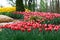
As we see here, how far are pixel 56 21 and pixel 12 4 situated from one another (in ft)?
54.1

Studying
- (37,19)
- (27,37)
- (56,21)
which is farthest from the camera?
(37,19)

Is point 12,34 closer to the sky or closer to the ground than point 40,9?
closer to the sky

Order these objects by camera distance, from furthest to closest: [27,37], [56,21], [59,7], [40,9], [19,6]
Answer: [40,9] < [59,7] < [19,6] < [56,21] < [27,37]

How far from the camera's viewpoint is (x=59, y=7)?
2472cm

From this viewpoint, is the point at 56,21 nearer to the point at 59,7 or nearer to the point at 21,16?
the point at 21,16

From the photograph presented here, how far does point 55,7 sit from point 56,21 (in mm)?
14473

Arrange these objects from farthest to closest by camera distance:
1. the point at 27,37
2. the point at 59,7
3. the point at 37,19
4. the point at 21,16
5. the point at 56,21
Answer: the point at 59,7 < the point at 21,16 < the point at 37,19 < the point at 56,21 < the point at 27,37

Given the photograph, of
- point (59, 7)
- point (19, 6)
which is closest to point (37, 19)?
point (19, 6)

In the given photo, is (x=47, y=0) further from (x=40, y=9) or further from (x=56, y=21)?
(x=56, y=21)

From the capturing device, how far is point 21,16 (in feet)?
50.6

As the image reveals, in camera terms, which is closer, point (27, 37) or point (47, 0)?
point (27, 37)

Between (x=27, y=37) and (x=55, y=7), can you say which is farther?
(x=55, y=7)

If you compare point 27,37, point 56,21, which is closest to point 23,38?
point 27,37

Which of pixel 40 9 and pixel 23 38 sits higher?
pixel 23 38
